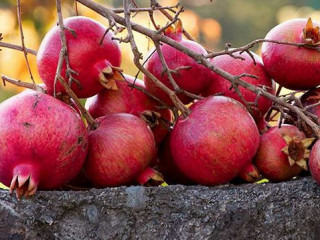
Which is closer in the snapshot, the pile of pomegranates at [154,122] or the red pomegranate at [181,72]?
the pile of pomegranates at [154,122]

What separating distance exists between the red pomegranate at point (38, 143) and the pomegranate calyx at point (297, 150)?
0.34 meters

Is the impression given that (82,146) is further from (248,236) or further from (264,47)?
(264,47)

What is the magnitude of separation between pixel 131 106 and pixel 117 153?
16cm

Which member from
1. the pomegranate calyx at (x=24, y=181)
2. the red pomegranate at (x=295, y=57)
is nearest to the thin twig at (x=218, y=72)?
the red pomegranate at (x=295, y=57)

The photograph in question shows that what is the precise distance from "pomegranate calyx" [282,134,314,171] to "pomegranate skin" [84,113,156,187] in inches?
9.0

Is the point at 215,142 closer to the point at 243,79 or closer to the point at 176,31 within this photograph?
the point at 243,79

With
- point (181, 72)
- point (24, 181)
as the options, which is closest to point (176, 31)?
point (181, 72)

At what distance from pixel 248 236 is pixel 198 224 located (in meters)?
0.08

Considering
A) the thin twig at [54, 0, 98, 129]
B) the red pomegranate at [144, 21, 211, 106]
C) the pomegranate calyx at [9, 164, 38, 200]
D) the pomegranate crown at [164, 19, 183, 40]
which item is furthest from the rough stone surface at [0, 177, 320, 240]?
the pomegranate crown at [164, 19, 183, 40]

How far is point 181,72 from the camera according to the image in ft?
3.83

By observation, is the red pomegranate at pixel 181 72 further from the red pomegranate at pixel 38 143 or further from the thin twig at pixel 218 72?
the red pomegranate at pixel 38 143

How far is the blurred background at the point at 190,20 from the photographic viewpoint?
3122mm

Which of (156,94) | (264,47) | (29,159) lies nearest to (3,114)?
(29,159)

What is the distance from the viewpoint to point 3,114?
1001mm
